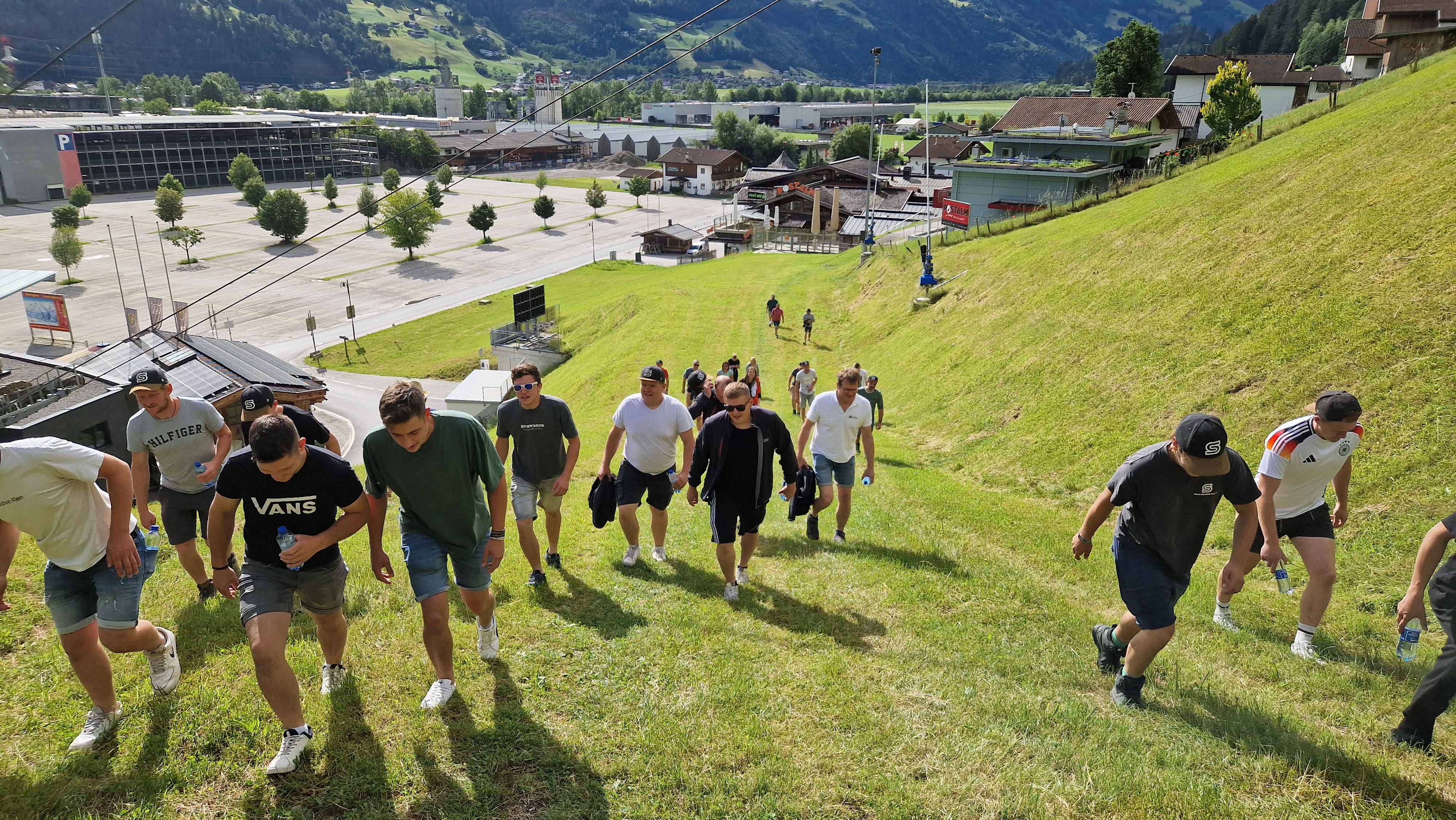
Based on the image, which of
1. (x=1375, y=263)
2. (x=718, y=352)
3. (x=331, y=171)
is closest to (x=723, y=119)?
(x=331, y=171)

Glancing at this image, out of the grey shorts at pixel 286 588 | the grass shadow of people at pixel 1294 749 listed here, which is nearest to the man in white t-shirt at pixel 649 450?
the grey shorts at pixel 286 588

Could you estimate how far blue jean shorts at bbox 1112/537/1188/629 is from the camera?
5168mm

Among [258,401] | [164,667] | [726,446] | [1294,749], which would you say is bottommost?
[1294,749]

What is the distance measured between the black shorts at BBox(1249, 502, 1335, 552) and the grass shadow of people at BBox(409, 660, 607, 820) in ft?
18.9

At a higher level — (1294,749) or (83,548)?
(83,548)

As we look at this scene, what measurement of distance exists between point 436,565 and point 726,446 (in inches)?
111

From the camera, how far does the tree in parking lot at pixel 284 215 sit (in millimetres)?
76562

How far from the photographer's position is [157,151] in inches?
4269

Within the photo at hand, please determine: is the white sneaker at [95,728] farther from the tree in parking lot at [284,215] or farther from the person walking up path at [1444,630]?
the tree in parking lot at [284,215]

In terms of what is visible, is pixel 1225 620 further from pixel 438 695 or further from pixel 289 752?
pixel 289 752

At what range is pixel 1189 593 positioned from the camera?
8266mm

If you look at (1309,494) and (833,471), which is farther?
(833,471)

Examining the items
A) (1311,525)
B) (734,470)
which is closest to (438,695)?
(734,470)

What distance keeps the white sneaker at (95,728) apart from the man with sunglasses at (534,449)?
3009 millimetres
